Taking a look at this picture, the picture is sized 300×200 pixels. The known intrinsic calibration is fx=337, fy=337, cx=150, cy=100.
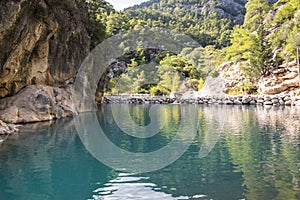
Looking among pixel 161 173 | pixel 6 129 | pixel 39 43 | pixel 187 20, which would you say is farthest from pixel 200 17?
pixel 161 173

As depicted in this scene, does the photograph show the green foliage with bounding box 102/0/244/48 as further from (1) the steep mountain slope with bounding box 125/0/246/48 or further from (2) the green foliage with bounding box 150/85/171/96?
(2) the green foliage with bounding box 150/85/171/96

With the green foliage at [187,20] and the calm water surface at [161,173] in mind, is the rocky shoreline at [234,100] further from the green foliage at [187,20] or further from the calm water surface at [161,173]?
the calm water surface at [161,173]

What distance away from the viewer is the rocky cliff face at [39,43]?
57.3ft

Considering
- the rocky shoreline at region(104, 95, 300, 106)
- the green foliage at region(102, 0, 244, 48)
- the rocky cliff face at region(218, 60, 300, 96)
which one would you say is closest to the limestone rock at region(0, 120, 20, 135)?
the rocky shoreline at region(104, 95, 300, 106)

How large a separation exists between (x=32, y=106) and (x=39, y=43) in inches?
198

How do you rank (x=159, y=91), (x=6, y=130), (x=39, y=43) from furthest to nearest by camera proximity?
(x=159, y=91) → (x=39, y=43) → (x=6, y=130)

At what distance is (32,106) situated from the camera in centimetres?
2350

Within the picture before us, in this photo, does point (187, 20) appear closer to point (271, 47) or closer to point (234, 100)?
point (271, 47)

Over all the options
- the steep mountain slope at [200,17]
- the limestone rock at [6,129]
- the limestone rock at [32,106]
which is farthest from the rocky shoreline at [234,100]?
the steep mountain slope at [200,17]

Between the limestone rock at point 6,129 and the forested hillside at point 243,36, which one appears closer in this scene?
the limestone rock at point 6,129

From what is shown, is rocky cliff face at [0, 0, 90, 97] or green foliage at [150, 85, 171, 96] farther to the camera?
green foliage at [150, 85, 171, 96]

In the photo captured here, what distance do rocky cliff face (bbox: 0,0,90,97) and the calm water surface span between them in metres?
5.82

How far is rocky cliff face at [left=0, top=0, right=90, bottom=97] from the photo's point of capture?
57.3ft

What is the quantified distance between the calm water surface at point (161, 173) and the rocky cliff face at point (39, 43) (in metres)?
5.82
